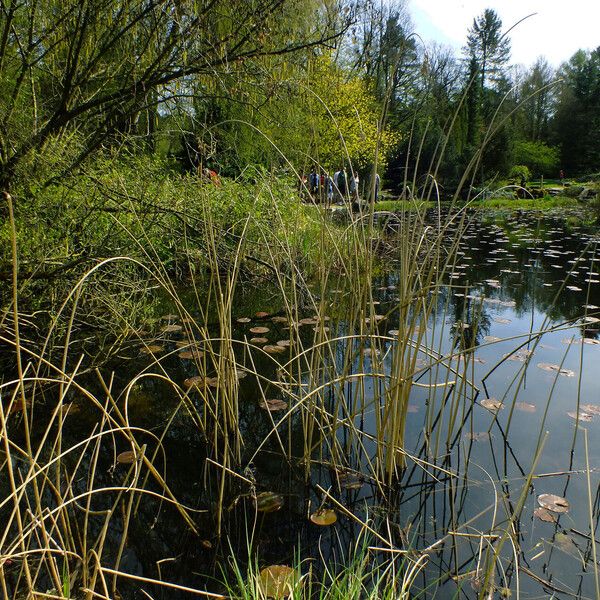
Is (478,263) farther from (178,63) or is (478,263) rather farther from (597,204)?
(597,204)

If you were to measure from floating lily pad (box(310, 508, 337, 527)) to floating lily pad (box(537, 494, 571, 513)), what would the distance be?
71 centimetres

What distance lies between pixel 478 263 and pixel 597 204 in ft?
19.2

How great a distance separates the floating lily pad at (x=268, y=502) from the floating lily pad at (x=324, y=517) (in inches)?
5.2

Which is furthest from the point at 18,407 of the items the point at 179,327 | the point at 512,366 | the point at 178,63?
the point at 512,366

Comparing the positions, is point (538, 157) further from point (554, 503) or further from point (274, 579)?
point (274, 579)

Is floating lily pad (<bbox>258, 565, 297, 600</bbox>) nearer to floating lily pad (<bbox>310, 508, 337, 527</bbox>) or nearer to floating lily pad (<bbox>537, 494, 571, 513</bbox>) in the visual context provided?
floating lily pad (<bbox>310, 508, 337, 527</bbox>)

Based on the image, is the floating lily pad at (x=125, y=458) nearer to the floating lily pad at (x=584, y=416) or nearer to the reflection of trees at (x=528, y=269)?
the reflection of trees at (x=528, y=269)

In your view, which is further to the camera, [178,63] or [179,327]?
[179,327]

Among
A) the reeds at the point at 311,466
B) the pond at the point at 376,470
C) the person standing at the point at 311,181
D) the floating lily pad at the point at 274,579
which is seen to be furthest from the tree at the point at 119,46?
the floating lily pad at the point at 274,579

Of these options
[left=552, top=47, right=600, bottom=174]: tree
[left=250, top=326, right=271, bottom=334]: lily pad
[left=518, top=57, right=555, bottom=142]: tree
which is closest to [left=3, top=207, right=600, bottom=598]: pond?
[left=250, top=326, right=271, bottom=334]: lily pad

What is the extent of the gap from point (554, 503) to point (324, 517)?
78 centimetres

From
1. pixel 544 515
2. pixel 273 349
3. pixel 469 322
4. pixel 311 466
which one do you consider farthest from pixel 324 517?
pixel 469 322

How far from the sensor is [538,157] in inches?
922

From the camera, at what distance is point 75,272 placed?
2623 mm
